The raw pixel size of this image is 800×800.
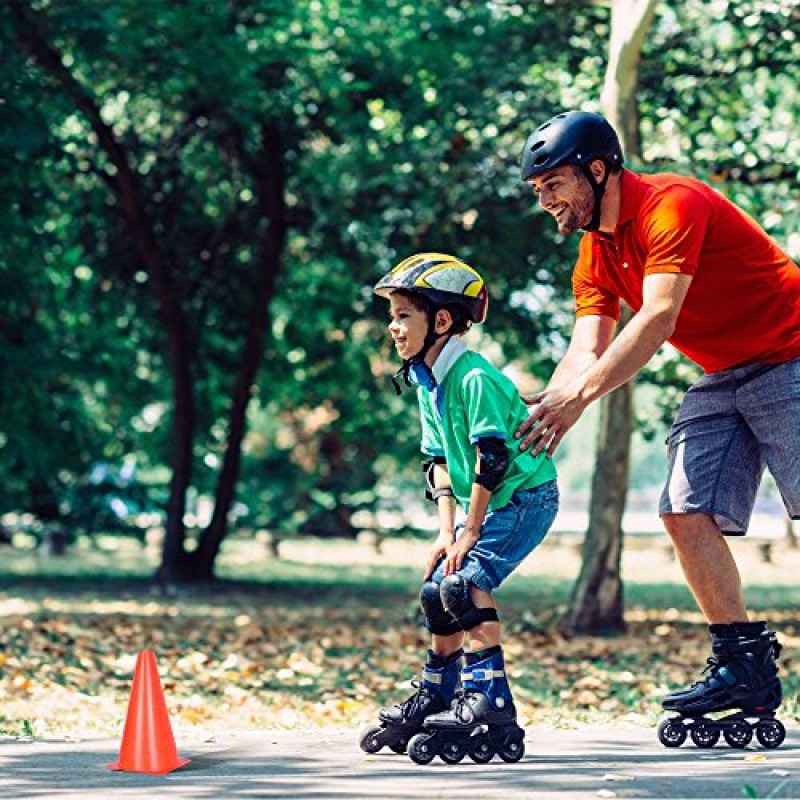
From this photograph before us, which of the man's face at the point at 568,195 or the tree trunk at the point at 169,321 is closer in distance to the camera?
the man's face at the point at 568,195

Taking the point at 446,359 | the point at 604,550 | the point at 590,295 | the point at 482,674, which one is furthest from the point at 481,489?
the point at 604,550

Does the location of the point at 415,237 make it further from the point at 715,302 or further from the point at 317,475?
the point at 317,475

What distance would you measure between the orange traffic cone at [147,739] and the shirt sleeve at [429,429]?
44.1 inches

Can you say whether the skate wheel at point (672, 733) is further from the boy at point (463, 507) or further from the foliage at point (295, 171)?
the foliage at point (295, 171)

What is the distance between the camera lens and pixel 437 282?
207 inches

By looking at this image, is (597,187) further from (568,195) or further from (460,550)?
(460,550)

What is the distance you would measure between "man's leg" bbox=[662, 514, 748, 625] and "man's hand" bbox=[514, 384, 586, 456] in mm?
762

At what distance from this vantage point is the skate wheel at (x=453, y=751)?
511 centimetres

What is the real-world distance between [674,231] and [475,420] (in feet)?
2.73

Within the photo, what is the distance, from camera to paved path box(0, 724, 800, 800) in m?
4.56

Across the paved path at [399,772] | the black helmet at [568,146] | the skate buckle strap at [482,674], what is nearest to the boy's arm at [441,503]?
the skate buckle strap at [482,674]

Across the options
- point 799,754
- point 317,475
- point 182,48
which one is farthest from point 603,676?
point 317,475

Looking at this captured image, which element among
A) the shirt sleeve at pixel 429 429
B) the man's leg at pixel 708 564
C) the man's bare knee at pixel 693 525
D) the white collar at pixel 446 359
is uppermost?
the white collar at pixel 446 359

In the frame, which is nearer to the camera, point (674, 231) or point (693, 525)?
point (674, 231)
